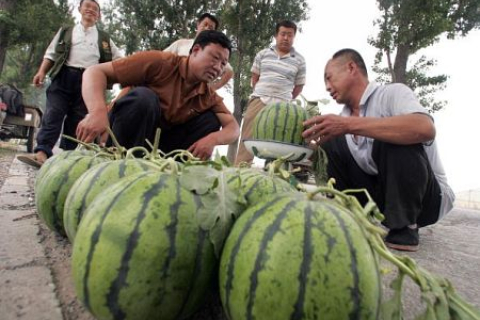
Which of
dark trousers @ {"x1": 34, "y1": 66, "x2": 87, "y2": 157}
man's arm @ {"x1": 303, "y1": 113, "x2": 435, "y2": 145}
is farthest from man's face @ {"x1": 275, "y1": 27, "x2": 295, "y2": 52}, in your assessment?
man's arm @ {"x1": 303, "y1": 113, "x2": 435, "y2": 145}

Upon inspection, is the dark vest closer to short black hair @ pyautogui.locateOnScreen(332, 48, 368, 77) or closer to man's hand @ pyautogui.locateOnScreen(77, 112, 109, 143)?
man's hand @ pyautogui.locateOnScreen(77, 112, 109, 143)

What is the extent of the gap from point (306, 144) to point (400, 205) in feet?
2.79

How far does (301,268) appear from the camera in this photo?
2.77ft

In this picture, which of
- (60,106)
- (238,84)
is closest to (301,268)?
(60,106)

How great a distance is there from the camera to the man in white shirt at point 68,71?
4.56 metres

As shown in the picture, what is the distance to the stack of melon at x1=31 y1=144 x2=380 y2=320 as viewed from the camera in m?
0.84

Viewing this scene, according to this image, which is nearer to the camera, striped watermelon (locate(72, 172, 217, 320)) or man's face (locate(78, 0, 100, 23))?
striped watermelon (locate(72, 172, 217, 320))

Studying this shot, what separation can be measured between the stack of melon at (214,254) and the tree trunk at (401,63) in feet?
36.6

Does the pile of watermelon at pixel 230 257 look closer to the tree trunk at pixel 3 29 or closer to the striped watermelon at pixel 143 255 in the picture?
the striped watermelon at pixel 143 255

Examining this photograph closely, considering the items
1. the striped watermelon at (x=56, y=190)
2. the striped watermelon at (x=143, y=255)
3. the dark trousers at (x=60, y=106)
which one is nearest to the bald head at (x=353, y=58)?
the striped watermelon at (x=56, y=190)

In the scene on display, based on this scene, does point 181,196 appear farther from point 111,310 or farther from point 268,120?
point 268,120

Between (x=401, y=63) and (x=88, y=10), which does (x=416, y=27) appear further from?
(x=88, y=10)

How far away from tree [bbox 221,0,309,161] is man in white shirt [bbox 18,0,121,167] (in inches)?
346

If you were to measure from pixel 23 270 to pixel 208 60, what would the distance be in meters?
1.98
